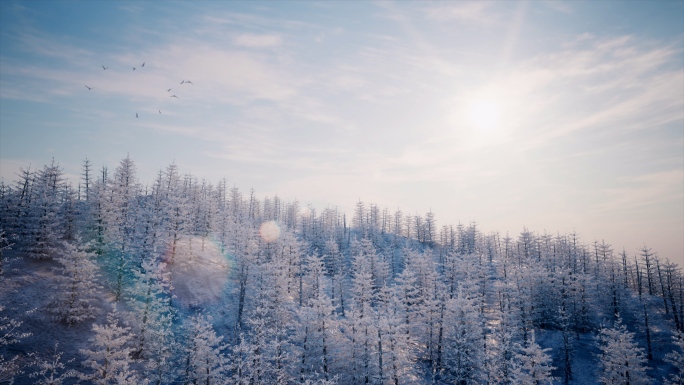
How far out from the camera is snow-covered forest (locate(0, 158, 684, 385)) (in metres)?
35.6

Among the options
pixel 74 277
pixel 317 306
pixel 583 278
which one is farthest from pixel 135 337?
pixel 583 278

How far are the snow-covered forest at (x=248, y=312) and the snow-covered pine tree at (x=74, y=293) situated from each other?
0.65 ft

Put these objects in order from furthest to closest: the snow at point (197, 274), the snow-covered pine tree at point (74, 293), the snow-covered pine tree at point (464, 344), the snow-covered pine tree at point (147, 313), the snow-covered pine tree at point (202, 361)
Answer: the snow at point (197, 274) < the snow-covered pine tree at point (464, 344) < the snow-covered pine tree at point (147, 313) < the snow-covered pine tree at point (74, 293) < the snow-covered pine tree at point (202, 361)

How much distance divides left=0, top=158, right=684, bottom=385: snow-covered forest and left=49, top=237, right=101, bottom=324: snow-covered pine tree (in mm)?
199

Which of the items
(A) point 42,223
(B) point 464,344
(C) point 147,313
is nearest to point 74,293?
(C) point 147,313

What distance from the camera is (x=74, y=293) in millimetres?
39781

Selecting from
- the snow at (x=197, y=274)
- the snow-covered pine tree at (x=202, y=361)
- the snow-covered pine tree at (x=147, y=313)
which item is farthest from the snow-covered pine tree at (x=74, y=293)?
the snow-covered pine tree at (x=202, y=361)

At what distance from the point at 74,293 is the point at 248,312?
72.5ft

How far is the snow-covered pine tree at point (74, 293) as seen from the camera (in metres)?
39.1

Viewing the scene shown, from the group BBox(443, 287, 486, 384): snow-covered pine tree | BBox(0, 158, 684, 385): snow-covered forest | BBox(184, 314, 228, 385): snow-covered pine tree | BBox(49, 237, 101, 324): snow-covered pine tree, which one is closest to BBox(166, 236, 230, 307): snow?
BBox(0, 158, 684, 385): snow-covered forest

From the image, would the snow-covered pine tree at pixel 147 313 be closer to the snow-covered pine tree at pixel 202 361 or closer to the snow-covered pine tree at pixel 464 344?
the snow-covered pine tree at pixel 202 361

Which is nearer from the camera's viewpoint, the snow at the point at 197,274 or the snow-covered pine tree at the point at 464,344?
the snow-covered pine tree at the point at 464,344

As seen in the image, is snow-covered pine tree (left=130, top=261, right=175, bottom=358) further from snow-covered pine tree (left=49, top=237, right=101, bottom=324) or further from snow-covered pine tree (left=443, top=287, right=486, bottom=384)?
snow-covered pine tree (left=443, top=287, right=486, bottom=384)

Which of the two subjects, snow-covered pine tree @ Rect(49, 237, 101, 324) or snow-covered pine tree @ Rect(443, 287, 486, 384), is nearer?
snow-covered pine tree @ Rect(49, 237, 101, 324)
